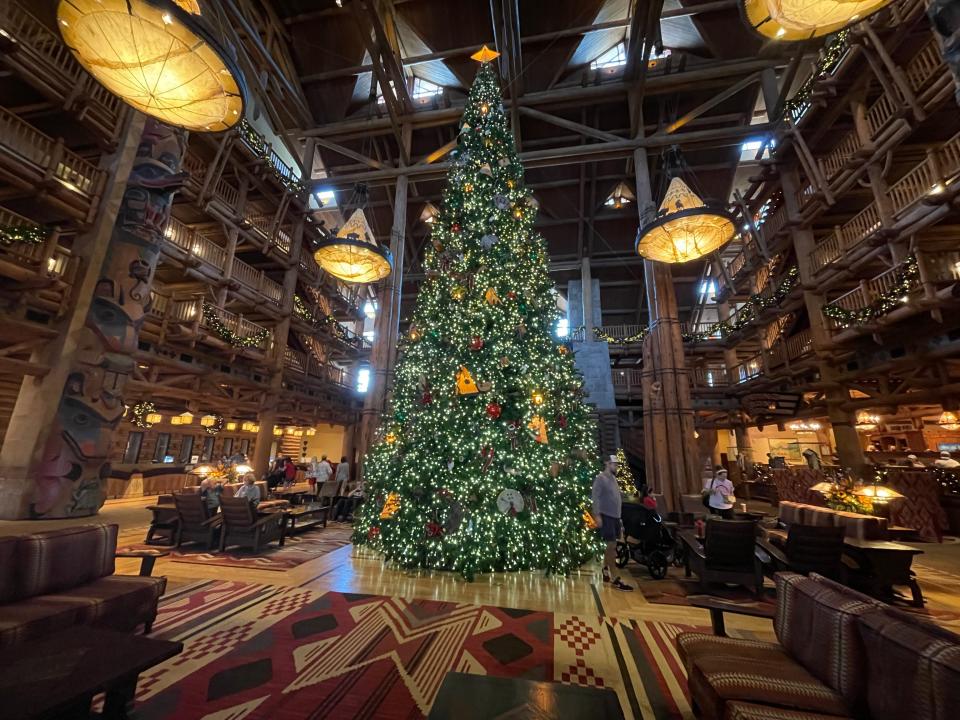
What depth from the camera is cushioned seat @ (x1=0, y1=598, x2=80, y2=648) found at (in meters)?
2.29

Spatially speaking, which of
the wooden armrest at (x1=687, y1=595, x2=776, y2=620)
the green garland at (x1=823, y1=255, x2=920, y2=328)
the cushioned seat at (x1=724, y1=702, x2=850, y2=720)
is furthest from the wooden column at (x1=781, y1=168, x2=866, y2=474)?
the cushioned seat at (x1=724, y1=702, x2=850, y2=720)

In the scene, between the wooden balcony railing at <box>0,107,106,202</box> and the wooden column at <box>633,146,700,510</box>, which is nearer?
the wooden balcony railing at <box>0,107,106,202</box>

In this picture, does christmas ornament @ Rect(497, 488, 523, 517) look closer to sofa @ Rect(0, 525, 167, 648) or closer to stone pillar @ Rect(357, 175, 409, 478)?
sofa @ Rect(0, 525, 167, 648)

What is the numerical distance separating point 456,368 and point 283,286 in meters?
12.4

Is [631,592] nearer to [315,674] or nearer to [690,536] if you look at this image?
[690,536]

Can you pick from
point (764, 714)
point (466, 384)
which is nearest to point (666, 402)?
point (466, 384)

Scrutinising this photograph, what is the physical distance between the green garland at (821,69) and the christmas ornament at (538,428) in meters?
11.7

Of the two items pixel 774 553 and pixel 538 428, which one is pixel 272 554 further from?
pixel 774 553

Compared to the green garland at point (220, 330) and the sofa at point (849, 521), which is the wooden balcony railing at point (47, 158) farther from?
the sofa at point (849, 521)

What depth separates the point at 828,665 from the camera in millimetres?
1856

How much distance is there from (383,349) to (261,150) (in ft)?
28.9

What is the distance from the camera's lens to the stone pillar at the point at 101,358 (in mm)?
7488

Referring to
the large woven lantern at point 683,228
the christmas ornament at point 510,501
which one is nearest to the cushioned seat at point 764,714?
the christmas ornament at point 510,501

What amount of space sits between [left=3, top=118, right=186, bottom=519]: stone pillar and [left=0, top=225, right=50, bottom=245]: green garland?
103 centimetres
